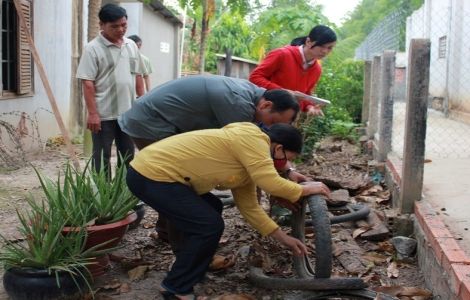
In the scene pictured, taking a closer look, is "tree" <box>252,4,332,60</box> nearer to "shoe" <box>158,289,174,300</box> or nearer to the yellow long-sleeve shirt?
the yellow long-sleeve shirt

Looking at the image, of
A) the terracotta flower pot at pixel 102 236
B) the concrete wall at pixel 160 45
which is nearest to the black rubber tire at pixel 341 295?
the terracotta flower pot at pixel 102 236

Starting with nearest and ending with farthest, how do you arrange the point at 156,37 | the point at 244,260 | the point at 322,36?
A: the point at 244,260
the point at 322,36
the point at 156,37

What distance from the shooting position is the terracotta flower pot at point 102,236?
352 centimetres

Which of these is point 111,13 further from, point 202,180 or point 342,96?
Answer: point 342,96

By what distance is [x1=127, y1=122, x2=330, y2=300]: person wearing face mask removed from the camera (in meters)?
3.14

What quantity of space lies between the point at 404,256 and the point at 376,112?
4.44 m

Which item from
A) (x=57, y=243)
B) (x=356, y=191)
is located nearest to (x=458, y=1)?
(x=356, y=191)

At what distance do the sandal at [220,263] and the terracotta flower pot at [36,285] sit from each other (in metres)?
1.00

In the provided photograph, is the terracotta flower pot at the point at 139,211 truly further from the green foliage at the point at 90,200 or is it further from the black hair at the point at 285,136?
the black hair at the point at 285,136

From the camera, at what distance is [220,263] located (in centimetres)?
397

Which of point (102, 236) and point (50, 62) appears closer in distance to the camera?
point (102, 236)

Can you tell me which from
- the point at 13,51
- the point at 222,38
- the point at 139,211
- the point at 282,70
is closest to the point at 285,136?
the point at 282,70

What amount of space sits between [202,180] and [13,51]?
6.39 m

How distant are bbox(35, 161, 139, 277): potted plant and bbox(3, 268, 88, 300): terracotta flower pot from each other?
313 mm
